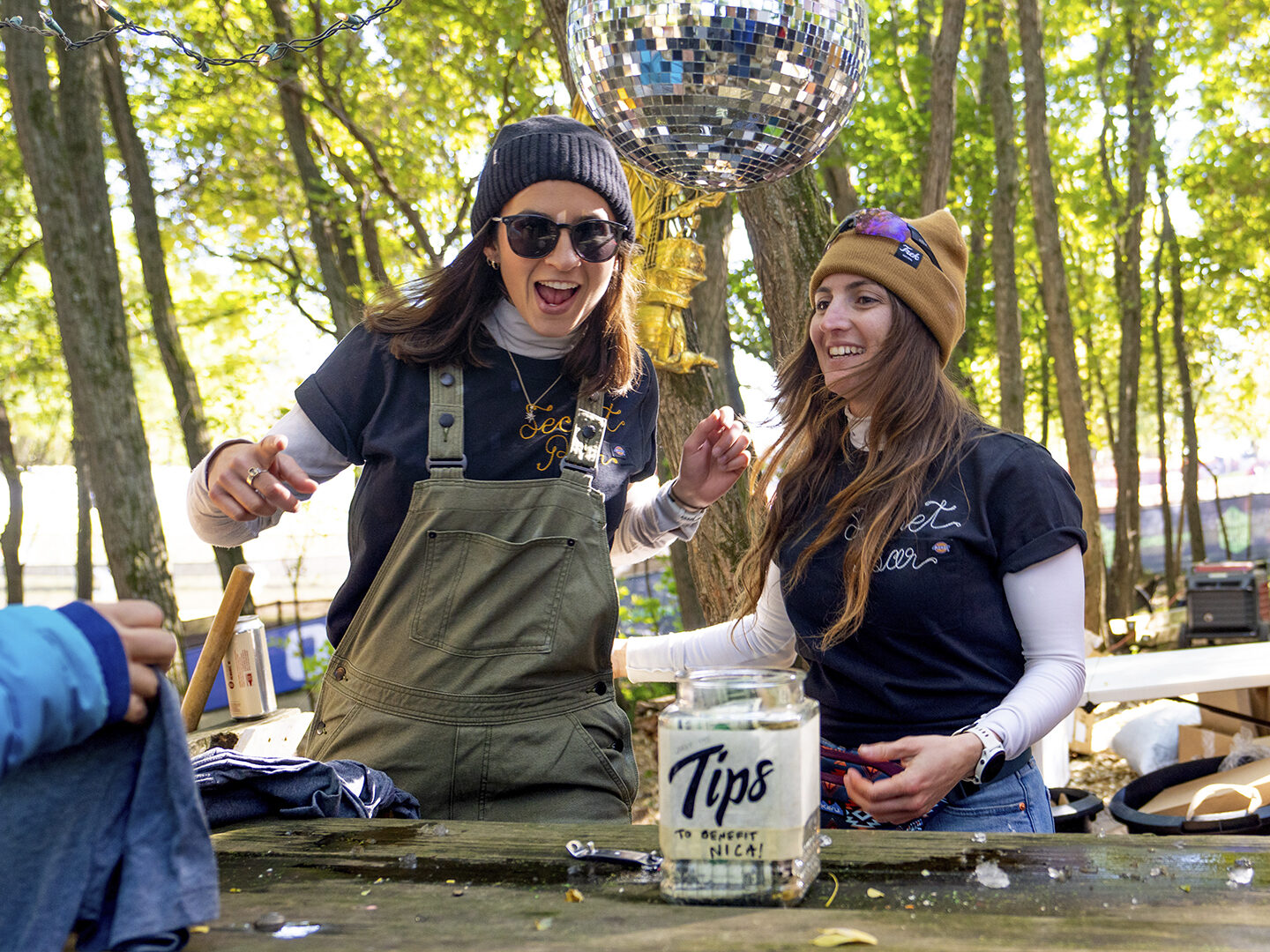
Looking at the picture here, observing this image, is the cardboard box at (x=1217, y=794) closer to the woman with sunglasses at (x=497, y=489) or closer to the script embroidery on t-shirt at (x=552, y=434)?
the woman with sunglasses at (x=497, y=489)

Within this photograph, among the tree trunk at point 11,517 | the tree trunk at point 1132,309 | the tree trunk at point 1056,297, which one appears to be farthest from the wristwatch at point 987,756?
the tree trunk at point 11,517

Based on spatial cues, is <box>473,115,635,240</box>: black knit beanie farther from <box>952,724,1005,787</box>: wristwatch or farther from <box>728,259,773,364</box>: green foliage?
<box>728,259,773,364</box>: green foliage

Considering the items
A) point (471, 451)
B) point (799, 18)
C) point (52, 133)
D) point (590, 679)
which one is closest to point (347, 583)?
point (471, 451)

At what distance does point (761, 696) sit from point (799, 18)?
119 centimetres

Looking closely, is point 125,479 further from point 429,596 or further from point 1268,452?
point 1268,452

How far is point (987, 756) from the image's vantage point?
1.74 metres

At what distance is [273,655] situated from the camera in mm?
13258

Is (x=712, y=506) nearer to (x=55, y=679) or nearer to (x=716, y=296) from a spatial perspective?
(x=716, y=296)

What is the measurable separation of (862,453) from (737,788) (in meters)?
1.19

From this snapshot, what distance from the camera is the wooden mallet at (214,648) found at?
304 centimetres

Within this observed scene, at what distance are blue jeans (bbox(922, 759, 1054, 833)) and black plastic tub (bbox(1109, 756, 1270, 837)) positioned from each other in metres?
0.62

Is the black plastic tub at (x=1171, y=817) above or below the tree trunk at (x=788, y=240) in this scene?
below

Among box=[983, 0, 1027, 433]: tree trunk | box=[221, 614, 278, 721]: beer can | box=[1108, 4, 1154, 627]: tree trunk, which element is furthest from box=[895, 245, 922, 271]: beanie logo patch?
box=[1108, 4, 1154, 627]: tree trunk

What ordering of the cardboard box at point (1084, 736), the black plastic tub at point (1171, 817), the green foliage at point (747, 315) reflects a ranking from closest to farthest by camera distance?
1. the black plastic tub at point (1171, 817)
2. the cardboard box at point (1084, 736)
3. the green foliage at point (747, 315)
